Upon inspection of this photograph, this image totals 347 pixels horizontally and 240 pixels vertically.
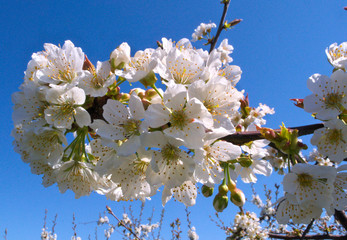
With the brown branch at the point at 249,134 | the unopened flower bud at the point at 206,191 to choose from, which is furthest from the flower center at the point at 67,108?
the unopened flower bud at the point at 206,191

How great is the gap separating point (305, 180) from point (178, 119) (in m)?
0.85

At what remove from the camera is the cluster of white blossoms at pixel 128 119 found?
1163 millimetres

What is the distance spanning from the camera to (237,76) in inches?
64.7

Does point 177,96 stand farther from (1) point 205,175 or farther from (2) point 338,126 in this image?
(2) point 338,126

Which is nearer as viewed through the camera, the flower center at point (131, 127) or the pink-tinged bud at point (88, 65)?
the flower center at point (131, 127)

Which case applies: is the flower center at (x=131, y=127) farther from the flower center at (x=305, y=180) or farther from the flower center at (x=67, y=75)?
the flower center at (x=305, y=180)

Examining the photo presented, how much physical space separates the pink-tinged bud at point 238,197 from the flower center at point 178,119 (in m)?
0.84

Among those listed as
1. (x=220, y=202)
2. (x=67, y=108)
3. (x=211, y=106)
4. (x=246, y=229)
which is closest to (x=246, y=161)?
(x=220, y=202)

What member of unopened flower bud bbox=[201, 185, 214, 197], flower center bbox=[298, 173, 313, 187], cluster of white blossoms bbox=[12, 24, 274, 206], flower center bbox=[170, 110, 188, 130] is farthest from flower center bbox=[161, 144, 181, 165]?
flower center bbox=[298, 173, 313, 187]

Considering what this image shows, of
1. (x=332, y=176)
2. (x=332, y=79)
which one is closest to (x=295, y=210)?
(x=332, y=176)

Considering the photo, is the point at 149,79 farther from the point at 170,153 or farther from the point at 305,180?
the point at 305,180

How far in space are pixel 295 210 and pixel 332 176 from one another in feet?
1.22

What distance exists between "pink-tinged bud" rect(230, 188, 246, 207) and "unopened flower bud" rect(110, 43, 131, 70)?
1.15m

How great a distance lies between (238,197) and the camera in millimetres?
1716
